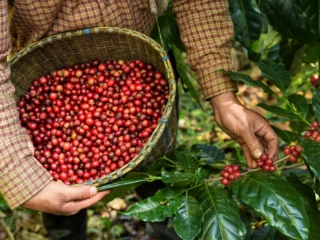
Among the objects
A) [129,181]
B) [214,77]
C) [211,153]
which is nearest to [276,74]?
[214,77]

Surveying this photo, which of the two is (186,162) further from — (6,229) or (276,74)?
(6,229)

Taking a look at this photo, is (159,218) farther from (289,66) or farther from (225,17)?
(289,66)

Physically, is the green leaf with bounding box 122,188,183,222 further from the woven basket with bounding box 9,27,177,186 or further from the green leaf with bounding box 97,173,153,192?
the woven basket with bounding box 9,27,177,186

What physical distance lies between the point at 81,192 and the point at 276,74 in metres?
0.71

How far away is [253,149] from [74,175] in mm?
635

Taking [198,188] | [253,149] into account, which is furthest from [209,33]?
[198,188]

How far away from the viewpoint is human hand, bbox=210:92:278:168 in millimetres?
1369

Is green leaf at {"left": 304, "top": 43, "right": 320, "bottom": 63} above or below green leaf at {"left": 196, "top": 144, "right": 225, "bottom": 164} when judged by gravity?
above

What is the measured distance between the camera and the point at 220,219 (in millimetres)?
1150

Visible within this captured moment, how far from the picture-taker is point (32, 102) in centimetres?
179

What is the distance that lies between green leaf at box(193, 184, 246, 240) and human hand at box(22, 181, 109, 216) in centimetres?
36

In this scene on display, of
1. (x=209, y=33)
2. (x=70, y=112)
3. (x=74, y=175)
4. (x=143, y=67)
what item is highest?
(x=209, y=33)

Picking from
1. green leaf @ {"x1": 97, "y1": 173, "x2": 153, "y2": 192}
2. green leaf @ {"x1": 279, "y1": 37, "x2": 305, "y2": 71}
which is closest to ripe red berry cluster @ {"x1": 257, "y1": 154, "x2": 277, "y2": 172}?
green leaf @ {"x1": 97, "y1": 173, "x2": 153, "y2": 192}

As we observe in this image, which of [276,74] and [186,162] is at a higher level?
[276,74]
